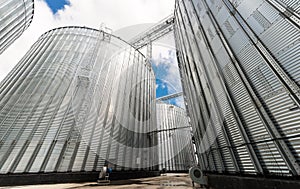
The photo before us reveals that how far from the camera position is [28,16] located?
27.2 ft

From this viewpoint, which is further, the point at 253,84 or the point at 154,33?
the point at 154,33

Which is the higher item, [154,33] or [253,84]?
[154,33]

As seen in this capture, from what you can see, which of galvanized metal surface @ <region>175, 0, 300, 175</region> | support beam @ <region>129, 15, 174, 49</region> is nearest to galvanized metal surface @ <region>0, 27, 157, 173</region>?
galvanized metal surface @ <region>175, 0, 300, 175</region>

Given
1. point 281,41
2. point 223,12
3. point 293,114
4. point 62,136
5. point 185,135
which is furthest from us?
point 185,135

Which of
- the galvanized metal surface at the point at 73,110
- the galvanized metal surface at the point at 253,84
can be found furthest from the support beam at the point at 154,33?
the galvanized metal surface at the point at 253,84

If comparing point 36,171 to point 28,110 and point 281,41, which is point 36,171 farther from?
point 281,41

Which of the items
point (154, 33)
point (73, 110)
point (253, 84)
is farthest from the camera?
point (154, 33)

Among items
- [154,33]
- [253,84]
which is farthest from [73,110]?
[154,33]

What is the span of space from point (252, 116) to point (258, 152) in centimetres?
84

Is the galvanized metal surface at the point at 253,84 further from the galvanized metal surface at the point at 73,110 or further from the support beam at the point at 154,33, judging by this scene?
the support beam at the point at 154,33

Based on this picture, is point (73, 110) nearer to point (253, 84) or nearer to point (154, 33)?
point (253, 84)

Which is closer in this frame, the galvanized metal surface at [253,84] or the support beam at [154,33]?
the galvanized metal surface at [253,84]

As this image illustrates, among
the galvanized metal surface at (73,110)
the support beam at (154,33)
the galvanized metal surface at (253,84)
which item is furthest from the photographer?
the support beam at (154,33)

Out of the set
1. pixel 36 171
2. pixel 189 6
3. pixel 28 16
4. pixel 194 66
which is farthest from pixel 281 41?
pixel 28 16
